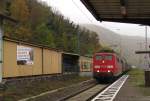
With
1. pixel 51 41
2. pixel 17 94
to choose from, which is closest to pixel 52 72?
pixel 17 94

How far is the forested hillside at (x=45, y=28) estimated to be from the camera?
105 m

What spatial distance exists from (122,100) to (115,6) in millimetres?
10658

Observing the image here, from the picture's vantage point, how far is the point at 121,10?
14.7 metres

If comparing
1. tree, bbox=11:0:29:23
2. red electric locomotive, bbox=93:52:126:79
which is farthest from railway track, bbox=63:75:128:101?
tree, bbox=11:0:29:23

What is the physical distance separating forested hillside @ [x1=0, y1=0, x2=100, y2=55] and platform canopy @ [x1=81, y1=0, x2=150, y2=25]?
7964 centimetres

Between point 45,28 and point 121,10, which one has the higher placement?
point 45,28

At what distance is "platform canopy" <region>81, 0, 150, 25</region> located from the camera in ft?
46.0

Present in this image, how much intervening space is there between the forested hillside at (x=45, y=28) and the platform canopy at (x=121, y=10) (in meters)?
79.6

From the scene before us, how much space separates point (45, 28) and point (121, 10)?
97.3m

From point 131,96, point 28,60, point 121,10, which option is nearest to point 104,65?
point 131,96

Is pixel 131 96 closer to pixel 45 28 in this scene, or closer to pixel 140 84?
pixel 140 84

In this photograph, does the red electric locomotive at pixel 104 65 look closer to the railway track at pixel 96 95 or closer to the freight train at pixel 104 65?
the freight train at pixel 104 65

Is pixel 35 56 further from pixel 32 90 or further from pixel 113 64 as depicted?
pixel 113 64

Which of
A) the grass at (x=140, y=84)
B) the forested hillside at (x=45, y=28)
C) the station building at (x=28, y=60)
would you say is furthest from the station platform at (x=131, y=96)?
the forested hillside at (x=45, y=28)
